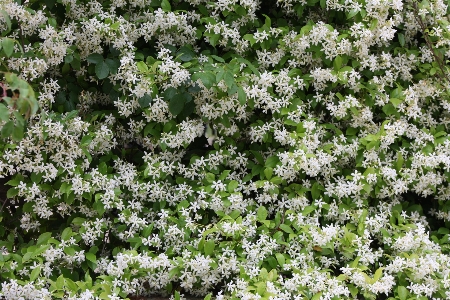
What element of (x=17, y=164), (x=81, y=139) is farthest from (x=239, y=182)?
(x=17, y=164)

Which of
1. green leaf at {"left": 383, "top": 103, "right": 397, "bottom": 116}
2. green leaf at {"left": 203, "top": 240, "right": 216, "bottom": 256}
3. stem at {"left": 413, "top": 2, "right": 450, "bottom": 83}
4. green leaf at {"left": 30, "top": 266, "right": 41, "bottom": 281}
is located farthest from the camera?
stem at {"left": 413, "top": 2, "right": 450, "bottom": 83}

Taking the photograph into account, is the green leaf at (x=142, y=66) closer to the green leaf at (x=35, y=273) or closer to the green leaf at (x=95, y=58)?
the green leaf at (x=95, y=58)

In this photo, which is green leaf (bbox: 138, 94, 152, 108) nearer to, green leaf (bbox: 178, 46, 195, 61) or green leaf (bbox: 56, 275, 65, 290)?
green leaf (bbox: 178, 46, 195, 61)

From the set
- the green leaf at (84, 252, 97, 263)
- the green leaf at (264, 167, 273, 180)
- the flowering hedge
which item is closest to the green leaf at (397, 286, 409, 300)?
the flowering hedge

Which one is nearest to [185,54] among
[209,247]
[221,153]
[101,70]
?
[101,70]

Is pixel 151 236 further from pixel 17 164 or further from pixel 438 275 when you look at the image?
pixel 438 275
